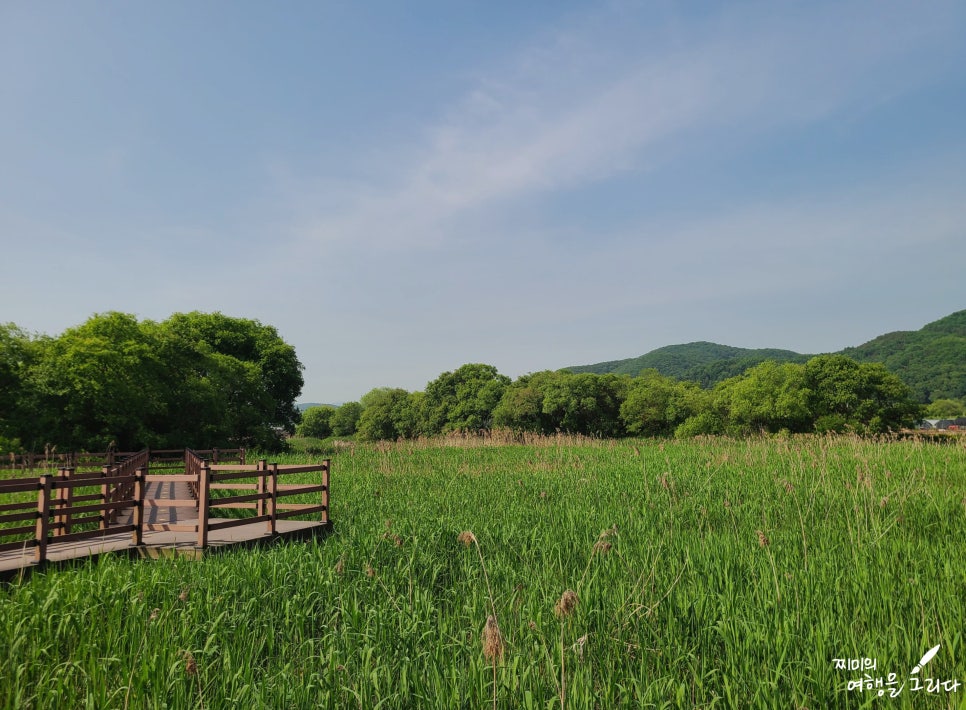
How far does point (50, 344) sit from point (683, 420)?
5563 cm

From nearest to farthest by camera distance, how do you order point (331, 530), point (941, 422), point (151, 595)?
point (151, 595) < point (331, 530) < point (941, 422)

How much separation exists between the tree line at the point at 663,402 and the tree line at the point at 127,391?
14498 mm

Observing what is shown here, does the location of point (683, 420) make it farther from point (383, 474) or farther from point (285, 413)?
point (383, 474)

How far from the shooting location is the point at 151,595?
6629 mm

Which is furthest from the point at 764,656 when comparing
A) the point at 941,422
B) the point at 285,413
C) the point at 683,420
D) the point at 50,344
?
the point at 941,422

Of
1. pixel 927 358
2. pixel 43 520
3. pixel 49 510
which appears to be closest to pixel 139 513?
pixel 49 510

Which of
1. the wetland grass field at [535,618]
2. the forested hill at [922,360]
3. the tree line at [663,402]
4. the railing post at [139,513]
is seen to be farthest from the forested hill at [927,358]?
the railing post at [139,513]

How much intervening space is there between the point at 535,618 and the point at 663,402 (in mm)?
59638

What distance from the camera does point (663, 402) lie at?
61.7 m

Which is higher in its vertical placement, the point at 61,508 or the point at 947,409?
the point at 61,508

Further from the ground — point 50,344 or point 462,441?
point 50,344

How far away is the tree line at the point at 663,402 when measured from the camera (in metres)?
48.7

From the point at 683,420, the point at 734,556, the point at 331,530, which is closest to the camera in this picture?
the point at 734,556

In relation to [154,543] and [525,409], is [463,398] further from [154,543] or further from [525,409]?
[154,543]
